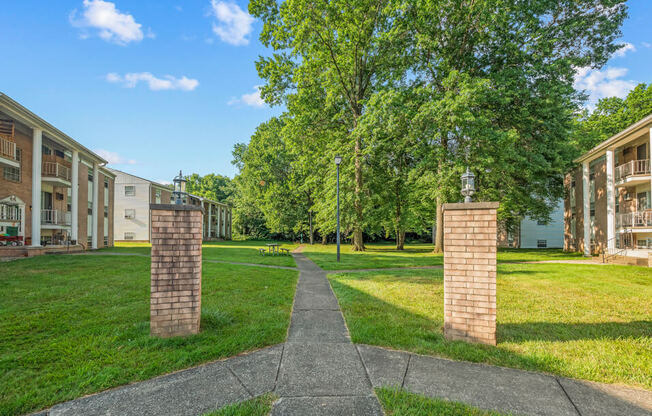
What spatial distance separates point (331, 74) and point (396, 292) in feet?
54.0

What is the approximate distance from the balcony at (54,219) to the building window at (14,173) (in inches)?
129

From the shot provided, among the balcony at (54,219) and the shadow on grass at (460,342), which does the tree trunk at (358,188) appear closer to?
the shadow on grass at (460,342)

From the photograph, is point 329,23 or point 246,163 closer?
point 329,23

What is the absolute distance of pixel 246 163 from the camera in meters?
40.6

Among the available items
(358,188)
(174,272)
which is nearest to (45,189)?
(358,188)

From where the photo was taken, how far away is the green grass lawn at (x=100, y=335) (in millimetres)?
2814

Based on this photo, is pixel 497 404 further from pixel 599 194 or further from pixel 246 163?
pixel 246 163

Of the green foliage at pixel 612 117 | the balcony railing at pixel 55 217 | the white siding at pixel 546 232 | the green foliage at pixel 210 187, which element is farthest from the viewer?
the green foliage at pixel 210 187

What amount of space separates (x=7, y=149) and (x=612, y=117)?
43638 millimetres

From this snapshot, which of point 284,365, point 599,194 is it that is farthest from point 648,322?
point 599,194

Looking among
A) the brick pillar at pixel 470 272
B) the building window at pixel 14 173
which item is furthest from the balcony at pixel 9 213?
the brick pillar at pixel 470 272

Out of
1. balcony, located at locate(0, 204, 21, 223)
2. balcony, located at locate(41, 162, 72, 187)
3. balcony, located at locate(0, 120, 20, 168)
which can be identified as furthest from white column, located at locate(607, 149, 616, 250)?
balcony, located at locate(41, 162, 72, 187)

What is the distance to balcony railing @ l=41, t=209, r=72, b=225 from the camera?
17.6 metres

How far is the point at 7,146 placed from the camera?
13844 millimetres
